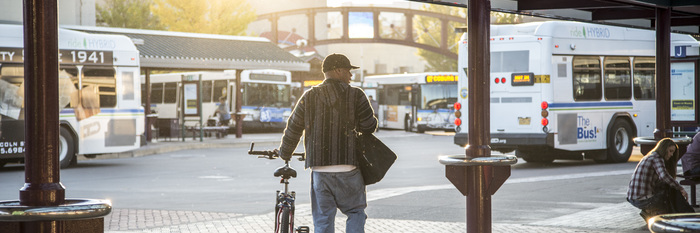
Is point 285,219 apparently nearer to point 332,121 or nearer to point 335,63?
point 332,121

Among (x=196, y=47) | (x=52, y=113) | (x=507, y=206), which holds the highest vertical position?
(x=196, y=47)

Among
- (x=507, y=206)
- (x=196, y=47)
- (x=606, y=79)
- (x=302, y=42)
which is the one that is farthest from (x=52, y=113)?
(x=302, y=42)

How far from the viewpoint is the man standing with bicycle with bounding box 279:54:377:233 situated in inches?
252

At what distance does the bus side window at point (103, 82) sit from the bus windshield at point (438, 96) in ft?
64.2

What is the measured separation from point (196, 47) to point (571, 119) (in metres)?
16.5

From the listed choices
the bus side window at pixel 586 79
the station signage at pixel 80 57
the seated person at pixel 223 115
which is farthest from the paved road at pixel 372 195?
the seated person at pixel 223 115

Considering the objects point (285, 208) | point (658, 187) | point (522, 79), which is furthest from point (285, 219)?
point (522, 79)

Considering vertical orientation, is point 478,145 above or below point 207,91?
below

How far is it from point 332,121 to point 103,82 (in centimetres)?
1569

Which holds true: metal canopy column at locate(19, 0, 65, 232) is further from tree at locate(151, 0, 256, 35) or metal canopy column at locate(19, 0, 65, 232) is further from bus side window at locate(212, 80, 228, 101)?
tree at locate(151, 0, 256, 35)

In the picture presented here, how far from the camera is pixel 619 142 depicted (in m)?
20.7

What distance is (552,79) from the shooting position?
19.2m

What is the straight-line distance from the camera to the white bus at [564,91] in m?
19.1

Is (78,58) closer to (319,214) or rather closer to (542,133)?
→ (542,133)
